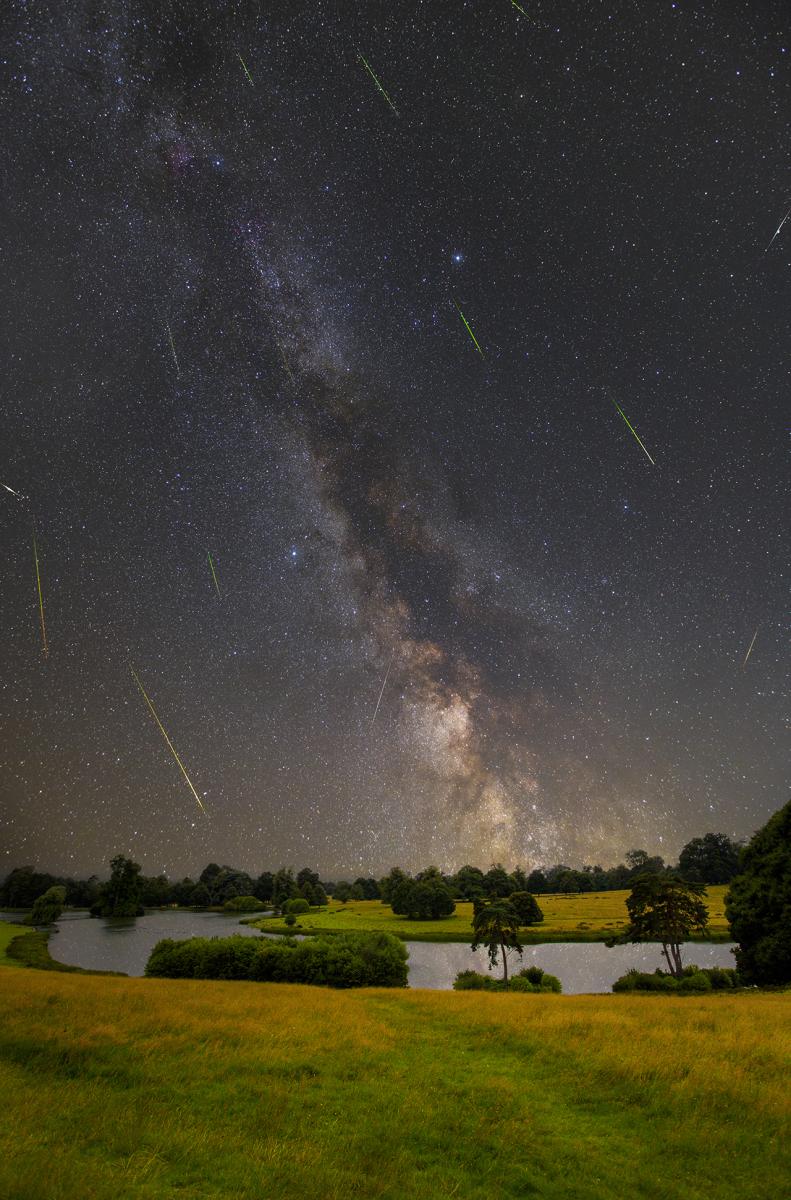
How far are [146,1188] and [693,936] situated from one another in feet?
257

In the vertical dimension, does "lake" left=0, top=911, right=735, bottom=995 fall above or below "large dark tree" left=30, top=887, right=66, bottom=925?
below

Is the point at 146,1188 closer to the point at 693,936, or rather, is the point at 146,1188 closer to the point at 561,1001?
the point at 561,1001

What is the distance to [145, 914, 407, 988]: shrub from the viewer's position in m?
33.4

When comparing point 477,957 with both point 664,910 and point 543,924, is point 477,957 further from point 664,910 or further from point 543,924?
point 543,924

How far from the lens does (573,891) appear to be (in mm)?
142125

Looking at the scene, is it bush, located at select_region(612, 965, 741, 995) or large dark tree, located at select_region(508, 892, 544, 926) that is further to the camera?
large dark tree, located at select_region(508, 892, 544, 926)

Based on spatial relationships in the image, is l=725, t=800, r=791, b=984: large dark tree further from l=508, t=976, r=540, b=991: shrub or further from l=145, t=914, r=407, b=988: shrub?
l=145, t=914, r=407, b=988: shrub

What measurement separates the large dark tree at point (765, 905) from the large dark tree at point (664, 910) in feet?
13.5

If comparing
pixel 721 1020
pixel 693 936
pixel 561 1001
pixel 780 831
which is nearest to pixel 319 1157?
pixel 721 1020

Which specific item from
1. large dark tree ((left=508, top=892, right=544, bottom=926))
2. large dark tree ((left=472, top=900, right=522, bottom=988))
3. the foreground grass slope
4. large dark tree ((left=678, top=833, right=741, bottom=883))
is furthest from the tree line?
the foreground grass slope

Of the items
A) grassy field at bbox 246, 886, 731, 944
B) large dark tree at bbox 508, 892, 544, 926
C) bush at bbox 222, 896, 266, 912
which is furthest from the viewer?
bush at bbox 222, 896, 266, 912

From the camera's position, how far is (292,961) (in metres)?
33.6

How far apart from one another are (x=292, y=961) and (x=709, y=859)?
125 meters

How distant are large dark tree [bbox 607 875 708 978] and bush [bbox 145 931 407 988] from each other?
1853 cm
